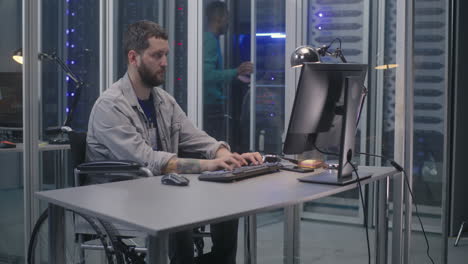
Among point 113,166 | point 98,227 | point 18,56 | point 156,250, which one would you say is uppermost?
point 18,56

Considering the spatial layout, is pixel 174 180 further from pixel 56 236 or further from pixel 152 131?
pixel 152 131

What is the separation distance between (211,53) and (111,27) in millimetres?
884

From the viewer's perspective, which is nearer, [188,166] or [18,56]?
[188,166]

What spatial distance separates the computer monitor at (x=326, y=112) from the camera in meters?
2.09

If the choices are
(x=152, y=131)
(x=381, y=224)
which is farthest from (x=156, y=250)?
(x=381, y=224)

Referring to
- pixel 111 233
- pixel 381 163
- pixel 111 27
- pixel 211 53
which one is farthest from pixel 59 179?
pixel 381 163

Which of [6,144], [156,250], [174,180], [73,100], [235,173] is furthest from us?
[73,100]

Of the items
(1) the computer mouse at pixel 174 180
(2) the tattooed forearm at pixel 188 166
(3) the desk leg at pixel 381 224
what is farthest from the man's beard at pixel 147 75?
(3) the desk leg at pixel 381 224

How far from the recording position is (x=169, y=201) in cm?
161

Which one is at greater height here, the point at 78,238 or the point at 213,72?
the point at 213,72

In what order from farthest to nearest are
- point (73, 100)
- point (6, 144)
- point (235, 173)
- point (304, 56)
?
point (73, 100), point (6, 144), point (304, 56), point (235, 173)

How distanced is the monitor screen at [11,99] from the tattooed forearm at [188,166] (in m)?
1.24

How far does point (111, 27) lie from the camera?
413 cm

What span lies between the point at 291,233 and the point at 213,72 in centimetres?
190
